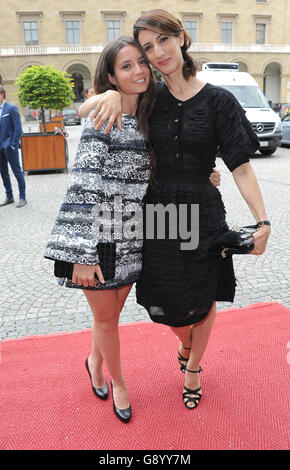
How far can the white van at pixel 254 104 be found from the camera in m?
11.5

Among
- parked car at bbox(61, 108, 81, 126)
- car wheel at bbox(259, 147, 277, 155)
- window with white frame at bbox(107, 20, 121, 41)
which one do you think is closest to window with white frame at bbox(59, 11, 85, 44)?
window with white frame at bbox(107, 20, 121, 41)

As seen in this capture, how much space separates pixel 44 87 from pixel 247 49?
32.9 meters

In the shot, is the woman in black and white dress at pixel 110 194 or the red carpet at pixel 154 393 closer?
the woman in black and white dress at pixel 110 194

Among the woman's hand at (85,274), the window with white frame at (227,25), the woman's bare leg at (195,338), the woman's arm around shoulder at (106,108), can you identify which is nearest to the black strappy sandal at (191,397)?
the woman's bare leg at (195,338)

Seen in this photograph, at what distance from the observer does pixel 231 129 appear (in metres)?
1.80

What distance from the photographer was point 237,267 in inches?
163

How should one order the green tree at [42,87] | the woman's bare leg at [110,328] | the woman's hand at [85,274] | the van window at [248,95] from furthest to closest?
the van window at [248,95], the green tree at [42,87], the woman's bare leg at [110,328], the woman's hand at [85,274]

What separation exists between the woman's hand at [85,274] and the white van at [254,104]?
10436 millimetres

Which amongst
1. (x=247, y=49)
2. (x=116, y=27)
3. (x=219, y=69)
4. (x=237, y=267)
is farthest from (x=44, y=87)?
(x=247, y=49)

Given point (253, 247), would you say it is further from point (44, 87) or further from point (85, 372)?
point (44, 87)

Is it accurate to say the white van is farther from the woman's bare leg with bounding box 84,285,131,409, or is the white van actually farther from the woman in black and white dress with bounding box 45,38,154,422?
the woman's bare leg with bounding box 84,285,131,409

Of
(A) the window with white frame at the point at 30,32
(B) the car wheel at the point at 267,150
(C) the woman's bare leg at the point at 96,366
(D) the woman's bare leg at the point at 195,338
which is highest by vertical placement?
(A) the window with white frame at the point at 30,32

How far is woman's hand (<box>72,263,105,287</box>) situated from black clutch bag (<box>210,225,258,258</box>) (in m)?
0.56

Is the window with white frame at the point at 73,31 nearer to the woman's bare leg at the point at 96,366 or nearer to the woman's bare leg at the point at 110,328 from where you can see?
the woman's bare leg at the point at 96,366
